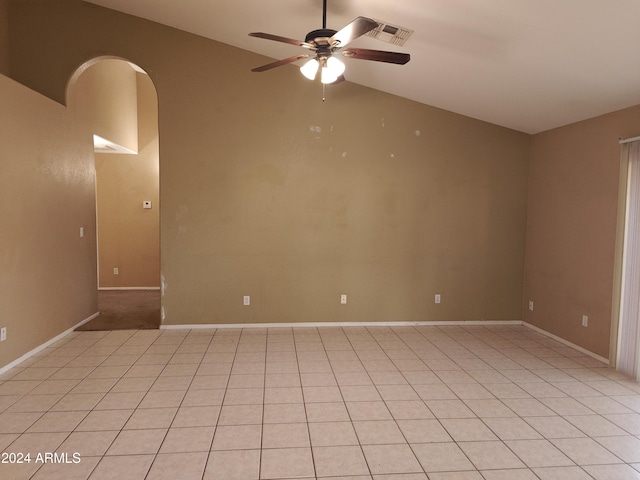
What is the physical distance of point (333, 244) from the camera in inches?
189

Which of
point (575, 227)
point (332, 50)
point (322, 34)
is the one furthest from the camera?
point (575, 227)

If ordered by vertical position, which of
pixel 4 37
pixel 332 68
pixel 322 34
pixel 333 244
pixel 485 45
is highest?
pixel 4 37

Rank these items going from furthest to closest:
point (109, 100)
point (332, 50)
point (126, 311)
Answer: point (109, 100) < point (126, 311) < point (332, 50)

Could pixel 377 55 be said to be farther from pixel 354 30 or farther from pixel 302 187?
pixel 302 187

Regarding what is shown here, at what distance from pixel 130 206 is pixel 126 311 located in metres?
2.26

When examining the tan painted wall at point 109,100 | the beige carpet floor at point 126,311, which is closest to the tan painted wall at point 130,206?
the tan painted wall at point 109,100

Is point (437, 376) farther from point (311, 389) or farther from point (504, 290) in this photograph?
point (504, 290)

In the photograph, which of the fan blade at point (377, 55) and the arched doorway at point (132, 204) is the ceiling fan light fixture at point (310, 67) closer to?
the fan blade at point (377, 55)

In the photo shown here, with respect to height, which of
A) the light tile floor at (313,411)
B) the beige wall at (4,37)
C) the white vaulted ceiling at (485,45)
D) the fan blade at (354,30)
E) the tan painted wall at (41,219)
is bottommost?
the light tile floor at (313,411)

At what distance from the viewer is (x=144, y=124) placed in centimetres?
685

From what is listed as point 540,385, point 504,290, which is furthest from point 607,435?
point 504,290

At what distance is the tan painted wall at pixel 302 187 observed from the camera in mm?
4438

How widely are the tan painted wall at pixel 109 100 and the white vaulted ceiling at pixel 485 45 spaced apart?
1126 millimetres

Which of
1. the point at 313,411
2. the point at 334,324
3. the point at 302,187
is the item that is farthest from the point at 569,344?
the point at 302,187
